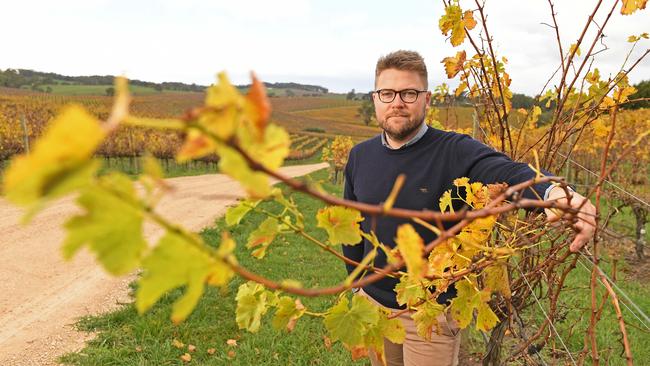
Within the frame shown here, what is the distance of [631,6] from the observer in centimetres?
143

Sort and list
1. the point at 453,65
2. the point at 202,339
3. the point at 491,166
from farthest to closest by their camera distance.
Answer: the point at 202,339 → the point at 453,65 → the point at 491,166

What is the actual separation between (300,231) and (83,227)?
48 cm

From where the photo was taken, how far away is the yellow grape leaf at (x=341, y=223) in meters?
0.80

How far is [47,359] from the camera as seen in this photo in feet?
10.3

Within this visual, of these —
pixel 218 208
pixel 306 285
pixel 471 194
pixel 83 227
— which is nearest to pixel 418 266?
pixel 83 227

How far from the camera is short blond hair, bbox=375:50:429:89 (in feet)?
6.39

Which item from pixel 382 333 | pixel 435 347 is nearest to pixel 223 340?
pixel 435 347

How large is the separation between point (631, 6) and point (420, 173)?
Result: 986mm

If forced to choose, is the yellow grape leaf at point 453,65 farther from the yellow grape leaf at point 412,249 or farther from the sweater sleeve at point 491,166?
the yellow grape leaf at point 412,249

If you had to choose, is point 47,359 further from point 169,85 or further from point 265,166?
point 169,85

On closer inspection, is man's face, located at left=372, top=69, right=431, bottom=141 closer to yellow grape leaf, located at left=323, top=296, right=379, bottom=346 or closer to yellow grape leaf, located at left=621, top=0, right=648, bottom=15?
yellow grape leaf, located at left=621, top=0, right=648, bottom=15

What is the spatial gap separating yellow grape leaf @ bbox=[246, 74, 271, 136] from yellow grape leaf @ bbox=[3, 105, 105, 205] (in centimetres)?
11

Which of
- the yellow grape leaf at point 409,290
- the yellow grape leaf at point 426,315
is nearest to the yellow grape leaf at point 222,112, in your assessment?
the yellow grape leaf at point 409,290

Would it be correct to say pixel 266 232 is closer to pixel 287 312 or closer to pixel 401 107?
pixel 287 312
